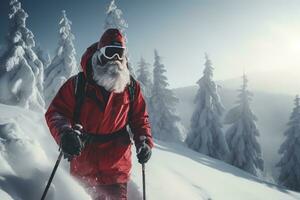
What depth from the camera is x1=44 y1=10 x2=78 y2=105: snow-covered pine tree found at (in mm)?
33781

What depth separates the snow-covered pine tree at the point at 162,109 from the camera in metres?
37.6

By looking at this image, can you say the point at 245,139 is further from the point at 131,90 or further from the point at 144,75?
the point at 131,90

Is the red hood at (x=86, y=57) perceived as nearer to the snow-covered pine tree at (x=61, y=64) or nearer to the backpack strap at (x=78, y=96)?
the backpack strap at (x=78, y=96)

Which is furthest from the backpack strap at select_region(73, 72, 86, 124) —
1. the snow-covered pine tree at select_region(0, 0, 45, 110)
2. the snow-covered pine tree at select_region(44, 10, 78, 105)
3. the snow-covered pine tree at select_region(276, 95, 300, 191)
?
the snow-covered pine tree at select_region(276, 95, 300, 191)

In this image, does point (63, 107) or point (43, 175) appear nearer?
point (63, 107)

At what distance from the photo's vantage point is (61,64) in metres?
34.4

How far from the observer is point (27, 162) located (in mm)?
4836

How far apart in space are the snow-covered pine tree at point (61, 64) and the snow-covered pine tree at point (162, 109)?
32.7ft

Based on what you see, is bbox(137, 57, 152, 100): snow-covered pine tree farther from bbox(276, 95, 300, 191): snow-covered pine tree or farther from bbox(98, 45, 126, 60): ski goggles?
bbox(98, 45, 126, 60): ski goggles

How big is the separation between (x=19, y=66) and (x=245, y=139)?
24827 mm

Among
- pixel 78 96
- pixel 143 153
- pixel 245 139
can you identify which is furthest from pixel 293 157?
Result: pixel 78 96

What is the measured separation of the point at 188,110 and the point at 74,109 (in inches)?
3506

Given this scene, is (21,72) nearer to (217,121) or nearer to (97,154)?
(217,121)

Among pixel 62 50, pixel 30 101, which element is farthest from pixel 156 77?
pixel 30 101
